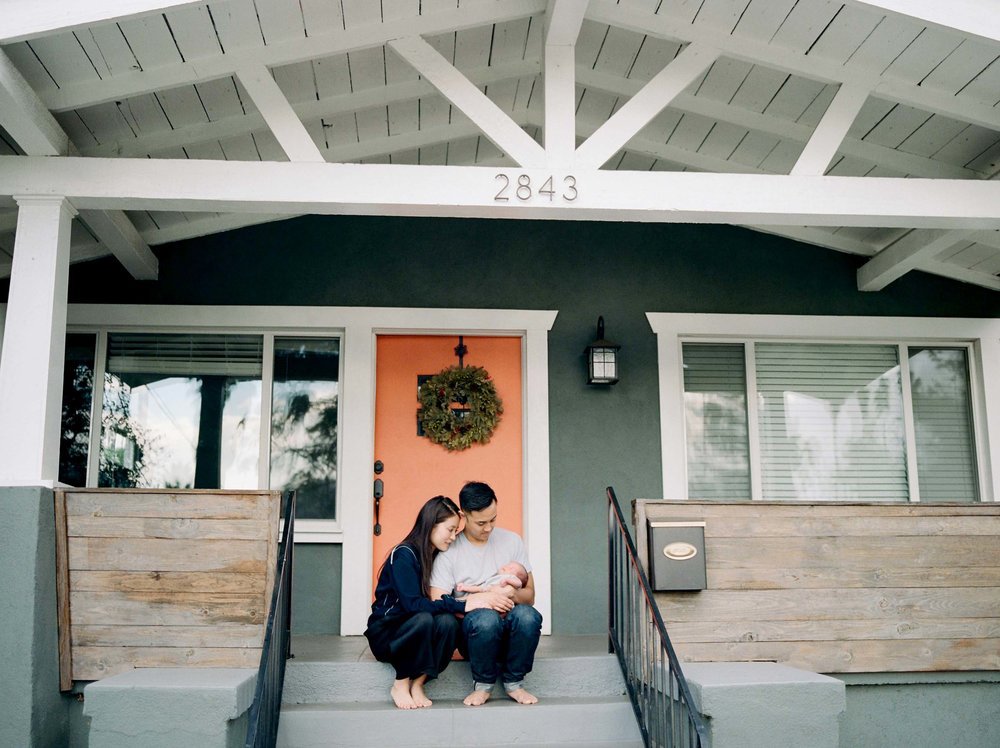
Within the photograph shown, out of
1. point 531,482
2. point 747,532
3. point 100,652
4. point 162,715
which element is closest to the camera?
point 162,715


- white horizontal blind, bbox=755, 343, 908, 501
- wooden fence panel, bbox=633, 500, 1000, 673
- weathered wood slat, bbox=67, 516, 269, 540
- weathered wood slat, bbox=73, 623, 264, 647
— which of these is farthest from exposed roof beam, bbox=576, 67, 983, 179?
weathered wood slat, bbox=73, 623, 264, 647

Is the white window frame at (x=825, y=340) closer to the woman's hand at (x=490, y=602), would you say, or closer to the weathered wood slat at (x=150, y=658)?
the woman's hand at (x=490, y=602)

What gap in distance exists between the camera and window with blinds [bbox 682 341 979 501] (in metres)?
6.24

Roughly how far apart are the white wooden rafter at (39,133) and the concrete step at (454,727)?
2.58 metres

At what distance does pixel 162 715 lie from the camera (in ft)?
13.0

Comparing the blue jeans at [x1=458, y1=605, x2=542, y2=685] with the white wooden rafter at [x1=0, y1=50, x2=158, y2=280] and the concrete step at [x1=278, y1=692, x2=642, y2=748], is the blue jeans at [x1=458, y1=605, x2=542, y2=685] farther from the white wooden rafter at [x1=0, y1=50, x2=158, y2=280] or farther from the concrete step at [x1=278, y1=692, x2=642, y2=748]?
the white wooden rafter at [x1=0, y1=50, x2=158, y2=280]

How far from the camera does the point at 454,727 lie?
4309mm

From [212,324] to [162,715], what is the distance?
2693 millimetres

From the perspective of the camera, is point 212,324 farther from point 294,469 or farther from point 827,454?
point 827,454

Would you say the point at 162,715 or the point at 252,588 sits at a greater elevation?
the point at 252,588

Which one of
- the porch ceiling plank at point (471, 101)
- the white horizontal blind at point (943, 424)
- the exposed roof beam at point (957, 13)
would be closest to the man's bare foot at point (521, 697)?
the porch ceiling plank at point (471, 101)

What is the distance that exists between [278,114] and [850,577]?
3322mm

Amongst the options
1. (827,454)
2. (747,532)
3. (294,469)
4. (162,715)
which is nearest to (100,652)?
(162,715)

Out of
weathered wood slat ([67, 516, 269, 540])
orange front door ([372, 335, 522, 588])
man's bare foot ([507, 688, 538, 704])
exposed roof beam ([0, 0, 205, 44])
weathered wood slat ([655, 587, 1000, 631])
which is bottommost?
man's bare foot ([507, 688, 538, 704])
